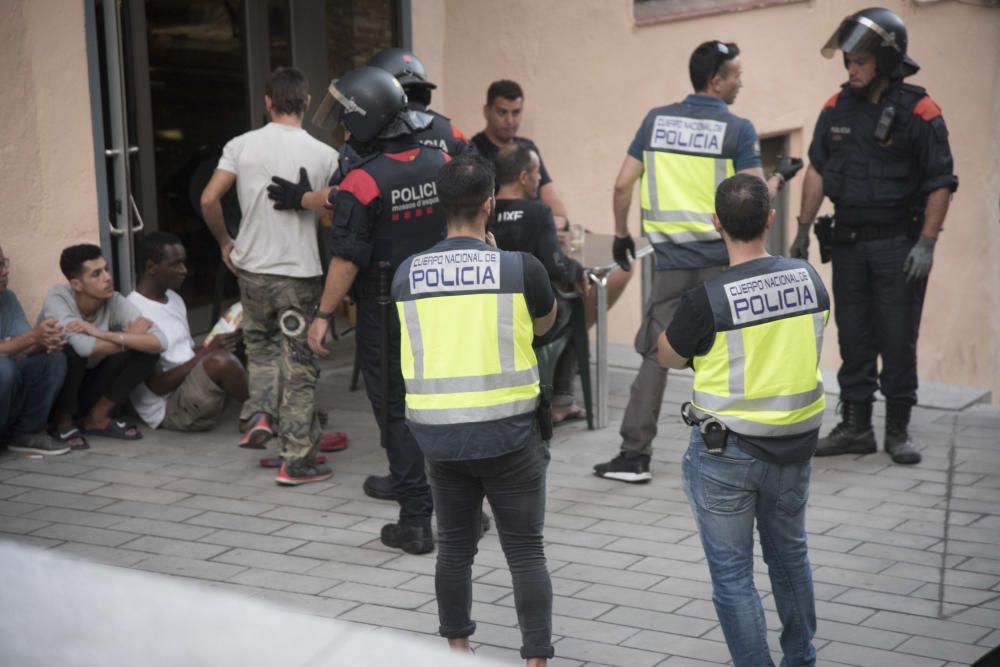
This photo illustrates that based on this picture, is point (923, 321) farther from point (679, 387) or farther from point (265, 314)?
point (265, 314)

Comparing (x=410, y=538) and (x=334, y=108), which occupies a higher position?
(x=334, y=108)

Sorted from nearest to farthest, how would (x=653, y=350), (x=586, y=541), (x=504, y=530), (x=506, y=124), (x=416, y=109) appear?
(x=504, y=530) < (x=586, y=541) < (x=416, y=109) < (x=653, y=350) < (x=506, y=124)

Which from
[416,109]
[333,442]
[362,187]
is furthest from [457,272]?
[333,442]

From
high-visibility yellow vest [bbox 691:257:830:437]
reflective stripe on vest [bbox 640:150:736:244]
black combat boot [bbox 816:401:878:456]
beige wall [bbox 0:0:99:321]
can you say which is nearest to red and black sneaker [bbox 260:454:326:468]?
beige wall [bbox 0:0:99:321]

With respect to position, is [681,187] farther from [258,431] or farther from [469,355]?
[469,355]

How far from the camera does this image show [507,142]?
7.98 m

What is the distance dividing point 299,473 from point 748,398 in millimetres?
3025

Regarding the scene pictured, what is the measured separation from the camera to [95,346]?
7.04m

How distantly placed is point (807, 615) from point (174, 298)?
4378mm

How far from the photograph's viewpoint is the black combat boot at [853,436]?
6953 millimetres

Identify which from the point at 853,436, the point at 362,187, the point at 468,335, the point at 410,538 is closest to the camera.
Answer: the point at 468,335

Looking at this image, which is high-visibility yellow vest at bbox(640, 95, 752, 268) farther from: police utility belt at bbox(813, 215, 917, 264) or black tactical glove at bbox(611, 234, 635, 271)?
police utility belt at bbox(813, 215, 917, 264)

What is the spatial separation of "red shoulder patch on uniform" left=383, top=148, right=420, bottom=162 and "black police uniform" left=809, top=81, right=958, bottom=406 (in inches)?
92.4

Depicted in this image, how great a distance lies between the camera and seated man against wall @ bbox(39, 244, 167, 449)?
699 cm
